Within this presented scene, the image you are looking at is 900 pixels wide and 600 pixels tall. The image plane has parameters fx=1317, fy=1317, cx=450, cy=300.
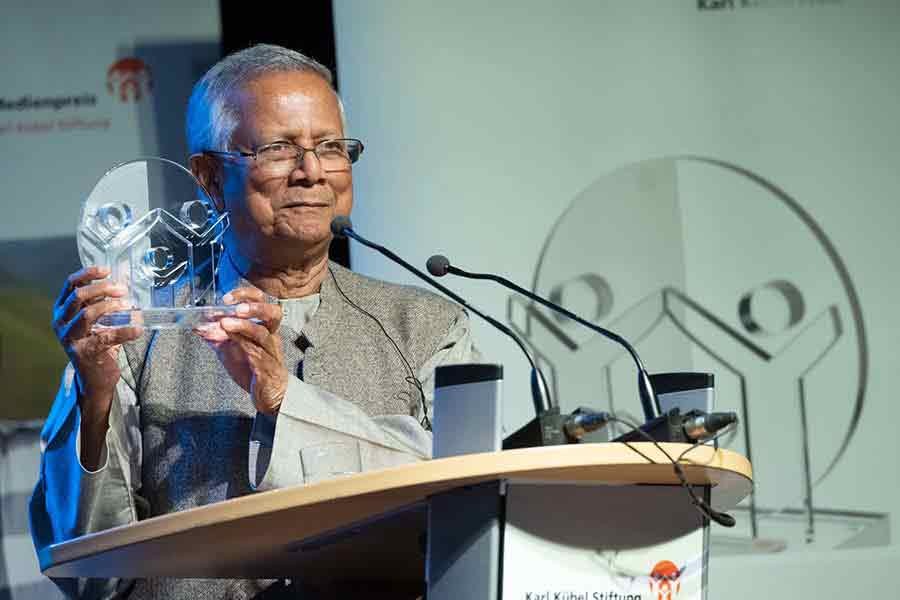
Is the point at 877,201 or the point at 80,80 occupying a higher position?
the point at 80,80

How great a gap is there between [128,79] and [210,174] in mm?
1300

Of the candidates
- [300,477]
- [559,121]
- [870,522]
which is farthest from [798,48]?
[300,477]

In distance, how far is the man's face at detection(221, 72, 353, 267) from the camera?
2.30m

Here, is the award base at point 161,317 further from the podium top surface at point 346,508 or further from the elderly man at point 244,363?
the podium top surface at point 346,508

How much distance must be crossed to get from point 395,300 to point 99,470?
709 millimetres

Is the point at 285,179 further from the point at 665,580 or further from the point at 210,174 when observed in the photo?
the point at 665,580

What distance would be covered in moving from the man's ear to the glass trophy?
1.38ft

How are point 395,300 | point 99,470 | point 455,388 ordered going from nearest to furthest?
point 455,388 → point 99,470 → point 395,300

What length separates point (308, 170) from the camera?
2.28 metres

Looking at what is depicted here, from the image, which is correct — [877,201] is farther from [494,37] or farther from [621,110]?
[494,37]

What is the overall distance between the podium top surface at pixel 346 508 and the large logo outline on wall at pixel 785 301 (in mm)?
1605

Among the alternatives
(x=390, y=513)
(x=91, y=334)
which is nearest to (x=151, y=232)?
(x=91, y=334)

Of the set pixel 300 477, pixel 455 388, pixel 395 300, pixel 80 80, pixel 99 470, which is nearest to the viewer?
pixel 455 388

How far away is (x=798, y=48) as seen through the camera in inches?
132
